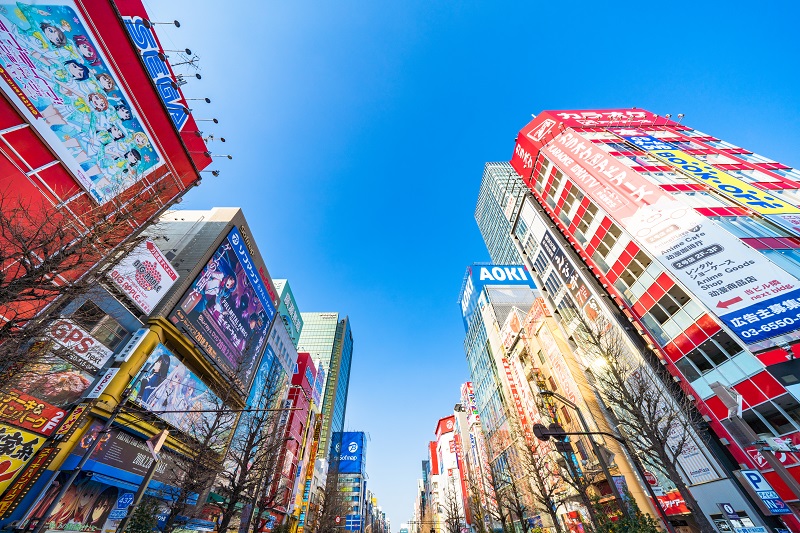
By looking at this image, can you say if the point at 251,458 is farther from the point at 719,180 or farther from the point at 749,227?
the point at 719,180

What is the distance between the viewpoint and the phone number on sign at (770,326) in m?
13.3

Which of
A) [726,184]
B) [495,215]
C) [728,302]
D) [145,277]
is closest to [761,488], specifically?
[728,302]

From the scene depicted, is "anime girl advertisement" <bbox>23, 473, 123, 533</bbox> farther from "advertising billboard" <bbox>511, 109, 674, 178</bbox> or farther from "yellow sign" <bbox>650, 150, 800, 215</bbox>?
"advertising billboard" <bbox>511, 109, 674, 178</bbox>

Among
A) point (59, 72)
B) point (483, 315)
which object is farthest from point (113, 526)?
point (483, 315)

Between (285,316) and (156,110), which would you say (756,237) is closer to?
(156,110)

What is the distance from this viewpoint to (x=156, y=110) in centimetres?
1977

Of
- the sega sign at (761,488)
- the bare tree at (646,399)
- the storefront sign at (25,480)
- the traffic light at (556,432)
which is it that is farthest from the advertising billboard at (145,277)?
the sega sign at (761,488)

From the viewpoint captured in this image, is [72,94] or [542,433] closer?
[542,433]

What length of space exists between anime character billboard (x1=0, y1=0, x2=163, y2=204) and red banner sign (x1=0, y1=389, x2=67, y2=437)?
9.48 m

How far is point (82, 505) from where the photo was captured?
1523cm

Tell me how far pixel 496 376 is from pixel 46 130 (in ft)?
149

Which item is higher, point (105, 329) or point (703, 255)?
point (703, 255)

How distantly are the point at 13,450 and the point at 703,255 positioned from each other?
33.0 m

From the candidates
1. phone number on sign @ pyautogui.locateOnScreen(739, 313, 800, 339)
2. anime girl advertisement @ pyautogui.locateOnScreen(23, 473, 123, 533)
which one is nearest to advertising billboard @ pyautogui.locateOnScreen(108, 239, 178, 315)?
anime girl advertisement @ pyautogui.locateOnScreen(23, 473, 123, 533)
